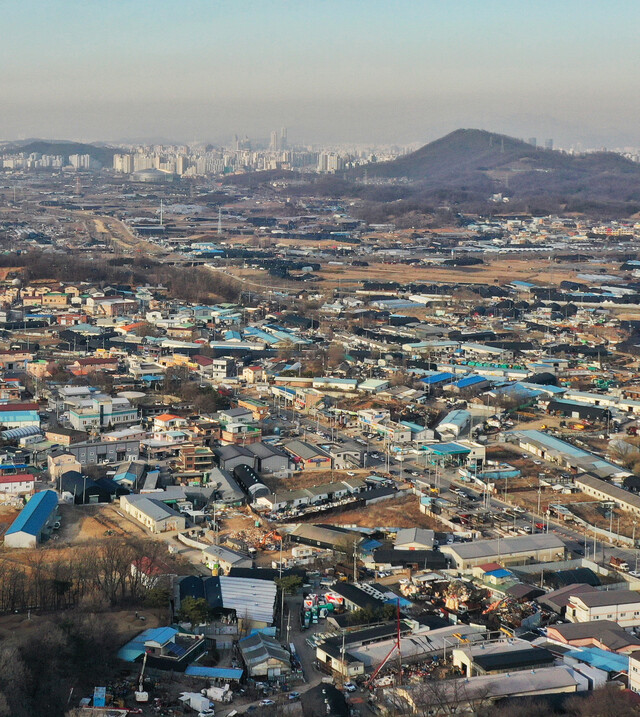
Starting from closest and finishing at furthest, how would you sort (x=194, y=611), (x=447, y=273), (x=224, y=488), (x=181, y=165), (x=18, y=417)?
(x=194, y=611)
(x=224, y=488)
(x=18, y=417)
(x=447, y=273)
(x=181, y=165)

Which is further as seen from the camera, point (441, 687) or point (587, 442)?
point (587, 442)

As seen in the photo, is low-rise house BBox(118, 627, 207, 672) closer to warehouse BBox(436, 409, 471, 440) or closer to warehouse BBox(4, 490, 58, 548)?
warehouse BBox(4, 490, 58, 548)

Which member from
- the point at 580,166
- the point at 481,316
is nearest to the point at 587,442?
the point at 481,316

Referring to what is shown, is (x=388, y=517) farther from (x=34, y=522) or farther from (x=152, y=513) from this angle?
(x=34, y=522)

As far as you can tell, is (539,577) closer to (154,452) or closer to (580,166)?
(154,452)

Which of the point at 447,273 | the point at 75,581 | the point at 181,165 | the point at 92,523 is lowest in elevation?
the point at 92,523

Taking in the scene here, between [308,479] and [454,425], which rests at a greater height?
[454,425]

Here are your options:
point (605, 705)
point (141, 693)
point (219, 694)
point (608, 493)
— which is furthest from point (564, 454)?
point (141, 693)
